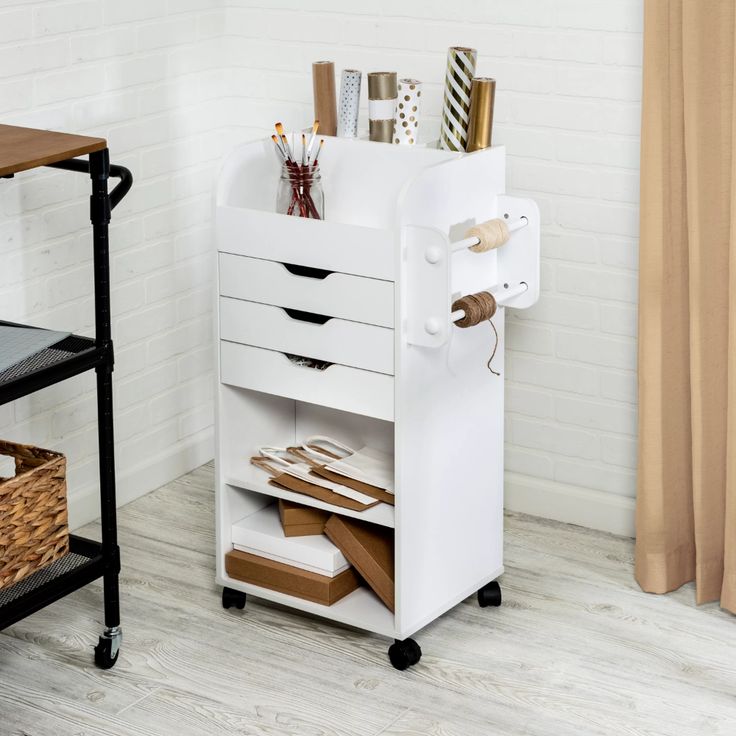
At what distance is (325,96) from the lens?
230 centimetres

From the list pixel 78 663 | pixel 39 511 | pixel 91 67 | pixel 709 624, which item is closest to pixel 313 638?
pixel 78 663

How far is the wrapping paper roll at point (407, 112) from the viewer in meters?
2.20

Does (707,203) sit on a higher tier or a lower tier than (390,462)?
higher

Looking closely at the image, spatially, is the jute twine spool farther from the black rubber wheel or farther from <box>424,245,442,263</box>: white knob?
the black rubber wheel

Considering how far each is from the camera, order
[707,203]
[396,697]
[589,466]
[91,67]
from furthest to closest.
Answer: [589,466] < [91,67] < [707,203] < [396,697]

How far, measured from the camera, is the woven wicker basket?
6.48 ft

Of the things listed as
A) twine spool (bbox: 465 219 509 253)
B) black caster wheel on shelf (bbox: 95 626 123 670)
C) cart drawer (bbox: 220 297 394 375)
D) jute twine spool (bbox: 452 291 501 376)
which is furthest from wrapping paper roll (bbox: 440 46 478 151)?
black caster wheel on shelf (bbox: 95 626 123 670)

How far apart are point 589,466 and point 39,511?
1.23m

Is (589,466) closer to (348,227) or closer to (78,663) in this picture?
(348,227)

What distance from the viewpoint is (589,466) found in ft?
8.91

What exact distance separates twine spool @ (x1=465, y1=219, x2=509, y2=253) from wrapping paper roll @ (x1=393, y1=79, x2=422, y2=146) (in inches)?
9.4

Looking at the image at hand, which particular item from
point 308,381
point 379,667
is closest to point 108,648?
point 379,667

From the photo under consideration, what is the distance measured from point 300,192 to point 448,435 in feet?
1.65

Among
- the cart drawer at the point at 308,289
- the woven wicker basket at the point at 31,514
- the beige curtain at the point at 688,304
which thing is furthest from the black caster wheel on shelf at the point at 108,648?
the beige curtain at the point at 688,304
